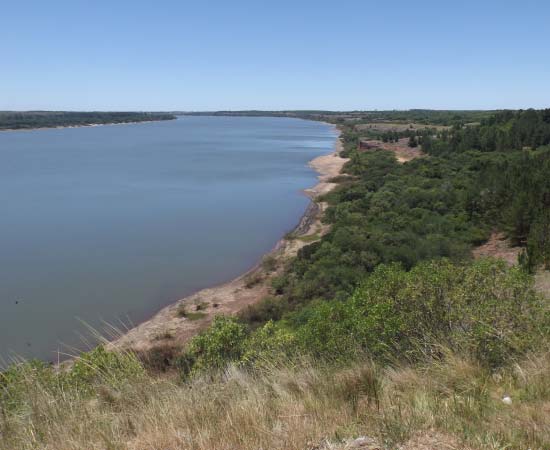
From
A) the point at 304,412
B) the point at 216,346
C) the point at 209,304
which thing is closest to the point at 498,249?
the point at 209,304

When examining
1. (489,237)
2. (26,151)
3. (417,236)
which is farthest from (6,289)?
(26,151)

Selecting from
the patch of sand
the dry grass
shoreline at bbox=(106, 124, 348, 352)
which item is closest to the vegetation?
the dry grass

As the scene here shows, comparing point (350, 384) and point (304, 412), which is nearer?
point (304, 412)

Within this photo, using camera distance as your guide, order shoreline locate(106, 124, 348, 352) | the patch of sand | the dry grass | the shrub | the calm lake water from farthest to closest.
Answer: the calm lake water → the patch of sand → shoreline locate(106, 124, 348, 352) → the shrub → the dry grass

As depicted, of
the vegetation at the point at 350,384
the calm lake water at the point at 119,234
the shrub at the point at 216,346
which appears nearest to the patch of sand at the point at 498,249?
the calm lake water at the point at 119,234

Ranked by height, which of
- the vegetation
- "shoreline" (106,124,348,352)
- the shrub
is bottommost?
"shoreline" (106,124,348,352)

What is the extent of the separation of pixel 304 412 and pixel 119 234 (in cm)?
3358

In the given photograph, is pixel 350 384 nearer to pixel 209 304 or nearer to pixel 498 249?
pixel 209 304

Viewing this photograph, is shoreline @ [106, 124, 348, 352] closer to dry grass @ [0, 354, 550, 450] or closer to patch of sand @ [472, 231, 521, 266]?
dry grass @ [0, 354, 550, 450]

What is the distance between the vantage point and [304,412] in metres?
4.11

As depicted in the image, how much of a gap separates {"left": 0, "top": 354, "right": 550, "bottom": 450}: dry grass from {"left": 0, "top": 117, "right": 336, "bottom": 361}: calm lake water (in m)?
2.21

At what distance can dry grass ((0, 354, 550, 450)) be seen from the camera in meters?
3.59

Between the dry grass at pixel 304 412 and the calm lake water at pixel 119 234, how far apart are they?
2.21 m

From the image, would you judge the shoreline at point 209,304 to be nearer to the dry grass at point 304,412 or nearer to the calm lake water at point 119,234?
the calm lake water at point 119,234
